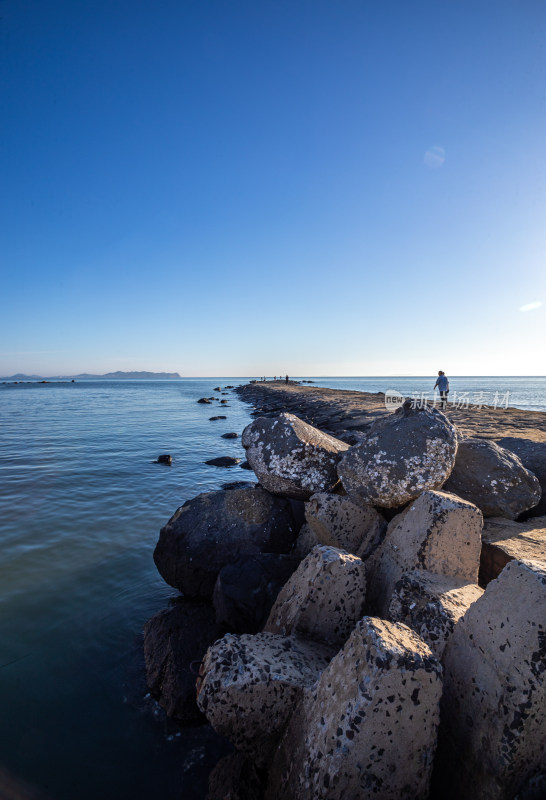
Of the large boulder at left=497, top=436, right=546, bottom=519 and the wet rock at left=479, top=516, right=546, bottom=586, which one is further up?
the large boulder at left=497, top=436, right=546, bottom=519

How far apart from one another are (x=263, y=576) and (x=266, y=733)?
5.14 feet

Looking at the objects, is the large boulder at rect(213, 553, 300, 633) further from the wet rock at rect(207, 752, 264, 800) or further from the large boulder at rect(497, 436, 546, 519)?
A: the large boulder at rect(497, 436, 546, 519)

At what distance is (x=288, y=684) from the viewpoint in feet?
7.41

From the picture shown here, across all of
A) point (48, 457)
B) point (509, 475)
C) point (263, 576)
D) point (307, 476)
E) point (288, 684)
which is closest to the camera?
point (288, 684)

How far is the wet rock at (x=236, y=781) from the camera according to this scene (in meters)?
2.29

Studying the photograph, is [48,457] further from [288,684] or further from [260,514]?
[288,684]

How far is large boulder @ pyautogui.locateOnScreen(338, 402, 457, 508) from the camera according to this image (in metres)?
3.70

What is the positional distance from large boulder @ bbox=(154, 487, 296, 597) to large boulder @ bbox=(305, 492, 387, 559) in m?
0.98

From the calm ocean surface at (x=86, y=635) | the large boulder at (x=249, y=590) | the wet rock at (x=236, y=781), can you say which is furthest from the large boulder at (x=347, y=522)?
the calm ocean surface at (x=86, y=635)

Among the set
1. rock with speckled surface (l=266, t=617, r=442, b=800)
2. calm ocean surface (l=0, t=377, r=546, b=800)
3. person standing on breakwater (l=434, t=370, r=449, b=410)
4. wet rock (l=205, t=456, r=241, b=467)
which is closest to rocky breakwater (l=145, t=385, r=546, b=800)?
rock with speckled surface (l=266, t=617, r=442, b=800)

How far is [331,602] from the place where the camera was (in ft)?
9.12

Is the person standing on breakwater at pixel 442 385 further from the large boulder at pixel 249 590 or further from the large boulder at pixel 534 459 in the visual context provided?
the large boulder at pixel 249 590

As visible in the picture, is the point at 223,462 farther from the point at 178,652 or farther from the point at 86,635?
the point at 178,652

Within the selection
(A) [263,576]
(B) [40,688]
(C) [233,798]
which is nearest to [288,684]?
(C) [233,798]
